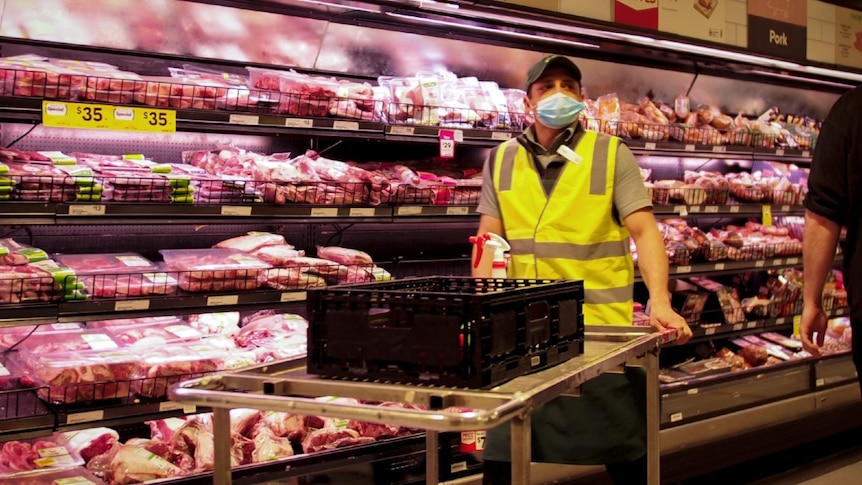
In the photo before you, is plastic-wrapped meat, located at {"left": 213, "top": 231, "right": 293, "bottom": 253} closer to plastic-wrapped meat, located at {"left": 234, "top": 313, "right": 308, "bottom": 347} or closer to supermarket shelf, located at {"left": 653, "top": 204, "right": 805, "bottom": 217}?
plastic-wrapped meat, located at {"left": 234, "top": 313, "right": 308, "bottom": 347}

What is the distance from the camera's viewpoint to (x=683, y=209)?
4.91m

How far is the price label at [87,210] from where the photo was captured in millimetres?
2930

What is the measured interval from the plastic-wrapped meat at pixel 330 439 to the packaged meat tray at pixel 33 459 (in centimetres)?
84

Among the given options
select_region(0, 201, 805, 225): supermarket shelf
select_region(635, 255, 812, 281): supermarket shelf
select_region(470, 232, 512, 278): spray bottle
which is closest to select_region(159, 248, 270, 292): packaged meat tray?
select_region(0, 201, 805, 225): supermarket shelf

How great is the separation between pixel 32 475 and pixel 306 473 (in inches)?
37.8

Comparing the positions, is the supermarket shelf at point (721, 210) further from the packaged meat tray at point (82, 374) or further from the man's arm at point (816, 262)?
the packaged meat tray at point (82, 374)

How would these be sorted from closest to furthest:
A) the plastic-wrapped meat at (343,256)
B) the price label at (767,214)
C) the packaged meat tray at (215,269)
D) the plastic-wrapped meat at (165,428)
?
the packaged meat tray at (215,269)
the plastic-wrapped meat at (165,428)
the plastic-wrapped meat at (343,256)
the price label at (767,214)

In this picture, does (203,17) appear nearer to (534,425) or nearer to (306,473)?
(306,473)

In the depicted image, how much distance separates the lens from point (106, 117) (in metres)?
3.04

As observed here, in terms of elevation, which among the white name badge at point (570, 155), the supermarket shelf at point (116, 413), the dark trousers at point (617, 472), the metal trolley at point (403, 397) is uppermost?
the white name badge at point (570, 155)

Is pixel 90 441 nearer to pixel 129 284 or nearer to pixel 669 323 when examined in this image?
pixel 129 284

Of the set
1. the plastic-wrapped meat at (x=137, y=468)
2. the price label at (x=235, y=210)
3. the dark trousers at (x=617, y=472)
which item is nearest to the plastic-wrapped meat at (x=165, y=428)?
the plastic-wrapped meat at (x=137, y=468)

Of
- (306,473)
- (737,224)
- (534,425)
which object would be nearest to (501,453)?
(534,425)

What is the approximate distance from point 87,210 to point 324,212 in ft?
3.12
